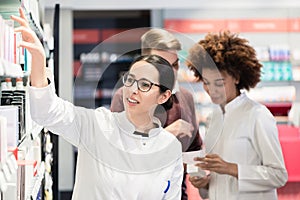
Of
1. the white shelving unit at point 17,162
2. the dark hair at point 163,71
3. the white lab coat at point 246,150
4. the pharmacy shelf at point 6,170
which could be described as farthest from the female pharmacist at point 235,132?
the pharmacy shelf at point 6,170

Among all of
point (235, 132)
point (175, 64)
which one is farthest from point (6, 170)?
point (235, 132)

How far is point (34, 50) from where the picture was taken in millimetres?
1809

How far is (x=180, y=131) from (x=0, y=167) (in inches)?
48.6

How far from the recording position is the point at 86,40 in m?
8.18

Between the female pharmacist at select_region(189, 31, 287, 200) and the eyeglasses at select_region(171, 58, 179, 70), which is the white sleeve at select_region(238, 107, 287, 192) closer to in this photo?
the female pharmacist at select_region(189, 31, 287, 200)

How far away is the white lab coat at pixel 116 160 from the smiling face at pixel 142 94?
0.22ft

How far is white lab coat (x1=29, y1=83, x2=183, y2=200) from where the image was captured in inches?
Answer: 88.1

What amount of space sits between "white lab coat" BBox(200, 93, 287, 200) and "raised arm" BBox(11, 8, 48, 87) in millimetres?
1248

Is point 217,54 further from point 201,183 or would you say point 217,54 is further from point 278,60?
point 278,60

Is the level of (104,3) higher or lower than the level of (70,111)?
higher

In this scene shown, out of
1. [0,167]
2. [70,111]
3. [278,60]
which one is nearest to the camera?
[0,167]

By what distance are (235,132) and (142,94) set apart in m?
0.93

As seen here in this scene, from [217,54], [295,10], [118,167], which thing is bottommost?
[118,167]

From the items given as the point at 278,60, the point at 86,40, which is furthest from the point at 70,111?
the point at 86,40
